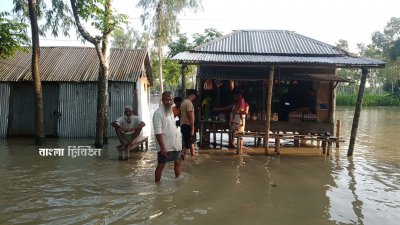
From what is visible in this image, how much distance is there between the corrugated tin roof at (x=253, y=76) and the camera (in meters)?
11.4

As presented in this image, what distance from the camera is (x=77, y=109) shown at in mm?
14305

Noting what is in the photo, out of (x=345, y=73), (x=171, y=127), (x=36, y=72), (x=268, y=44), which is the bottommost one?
(x=171, y=127)

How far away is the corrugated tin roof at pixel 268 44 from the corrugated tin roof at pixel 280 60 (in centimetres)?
52

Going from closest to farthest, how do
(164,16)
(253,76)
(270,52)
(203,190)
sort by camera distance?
(203,190) → (270,52) → (253,76) → (164,16)

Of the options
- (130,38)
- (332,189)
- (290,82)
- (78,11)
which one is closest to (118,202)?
(332,189)

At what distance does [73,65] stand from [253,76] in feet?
25.5

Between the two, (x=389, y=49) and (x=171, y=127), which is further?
(x=389, y=49)

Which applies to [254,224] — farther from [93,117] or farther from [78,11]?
[93,117]

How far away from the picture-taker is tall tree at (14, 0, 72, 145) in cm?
1192

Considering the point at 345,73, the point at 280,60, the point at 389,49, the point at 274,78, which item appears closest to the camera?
the point at 280,60

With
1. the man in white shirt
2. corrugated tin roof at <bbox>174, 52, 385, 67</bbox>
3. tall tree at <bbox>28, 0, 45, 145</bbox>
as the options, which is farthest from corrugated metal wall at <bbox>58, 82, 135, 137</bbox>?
the man in white shirt

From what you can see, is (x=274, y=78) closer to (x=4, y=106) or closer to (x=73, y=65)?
(x=73, y=65)

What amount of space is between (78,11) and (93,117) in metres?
4.71

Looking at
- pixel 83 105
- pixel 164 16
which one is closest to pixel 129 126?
pixel 83 105
